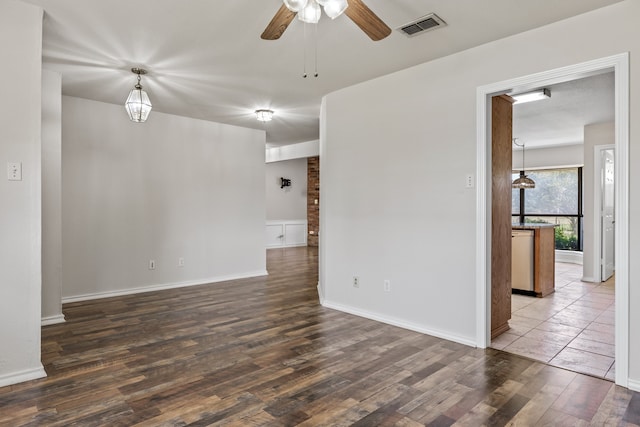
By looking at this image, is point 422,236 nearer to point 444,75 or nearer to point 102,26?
point 444,75

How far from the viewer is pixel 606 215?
6.46 m

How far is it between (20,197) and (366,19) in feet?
8.26

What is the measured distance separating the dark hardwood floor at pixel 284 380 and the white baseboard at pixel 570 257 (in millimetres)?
6639

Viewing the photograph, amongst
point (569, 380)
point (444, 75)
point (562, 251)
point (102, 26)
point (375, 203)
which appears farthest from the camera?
point (562, 251)

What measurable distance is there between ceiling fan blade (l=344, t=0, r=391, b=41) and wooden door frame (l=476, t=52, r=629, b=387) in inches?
55.8

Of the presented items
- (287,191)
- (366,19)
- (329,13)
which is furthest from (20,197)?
(287,191)

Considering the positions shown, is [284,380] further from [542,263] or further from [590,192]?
[590,192]

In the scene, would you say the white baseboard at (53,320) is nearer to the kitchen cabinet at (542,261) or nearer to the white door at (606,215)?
the kitchen cabinet at (542,261)

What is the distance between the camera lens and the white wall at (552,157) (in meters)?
8.11

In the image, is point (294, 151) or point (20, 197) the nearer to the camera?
point (20, 197)

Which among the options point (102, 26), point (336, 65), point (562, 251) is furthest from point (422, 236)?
point (562, 251)

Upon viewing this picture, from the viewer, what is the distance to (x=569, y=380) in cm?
263

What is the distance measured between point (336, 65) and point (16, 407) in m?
3.47

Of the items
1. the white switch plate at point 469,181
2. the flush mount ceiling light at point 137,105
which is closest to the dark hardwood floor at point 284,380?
the white switch plate at point 469,181
